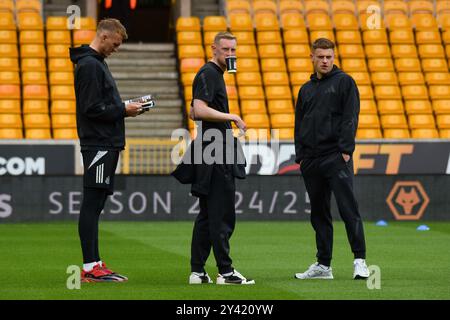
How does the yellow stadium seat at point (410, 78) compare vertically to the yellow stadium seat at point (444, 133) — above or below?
above

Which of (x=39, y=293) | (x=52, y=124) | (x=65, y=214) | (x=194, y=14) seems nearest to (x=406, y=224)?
(x=65, y=214)

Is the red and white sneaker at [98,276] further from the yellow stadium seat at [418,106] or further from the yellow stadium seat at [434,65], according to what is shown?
the yellow stadium seat at [434,65]

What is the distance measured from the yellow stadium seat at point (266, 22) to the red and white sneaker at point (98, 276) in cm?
1587

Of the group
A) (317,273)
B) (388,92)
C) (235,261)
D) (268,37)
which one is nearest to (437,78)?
(388,92)

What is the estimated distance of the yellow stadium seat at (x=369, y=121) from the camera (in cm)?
2183

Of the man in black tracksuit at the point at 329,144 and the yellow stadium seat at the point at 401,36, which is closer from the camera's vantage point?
the man in black tracksuit at the point at 329,144

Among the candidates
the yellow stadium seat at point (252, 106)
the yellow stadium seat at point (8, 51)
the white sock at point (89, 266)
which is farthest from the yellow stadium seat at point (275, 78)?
the white sock at point (89, 266)

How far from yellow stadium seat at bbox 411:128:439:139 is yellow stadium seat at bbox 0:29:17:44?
8.52 metres

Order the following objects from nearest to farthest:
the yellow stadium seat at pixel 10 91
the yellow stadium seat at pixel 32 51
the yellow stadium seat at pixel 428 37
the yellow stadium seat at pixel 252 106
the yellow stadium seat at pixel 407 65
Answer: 1. the yellow stadium seat at pixel 10 91
2. the yellow stadium seat at pixel 252 106
3. the yellow stadium seat at pixel 32 51
4. the yellow stadium seat at pixel 407 65
5. the yellow stadium seat at pixel 428 37

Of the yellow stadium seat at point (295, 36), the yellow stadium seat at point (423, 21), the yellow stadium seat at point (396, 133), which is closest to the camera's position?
the yellow stadium seat at point (396, 133)

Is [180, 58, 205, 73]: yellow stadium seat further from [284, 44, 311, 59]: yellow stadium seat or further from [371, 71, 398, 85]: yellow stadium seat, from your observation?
[371, 71, 398, 85]: yellow stadium seat

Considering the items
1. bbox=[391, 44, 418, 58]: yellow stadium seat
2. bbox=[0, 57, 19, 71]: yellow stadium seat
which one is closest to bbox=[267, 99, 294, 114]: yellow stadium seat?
bbox=[391, 44, 418, 58]: yellow stadium seat

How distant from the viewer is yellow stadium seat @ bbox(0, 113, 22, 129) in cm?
2058
